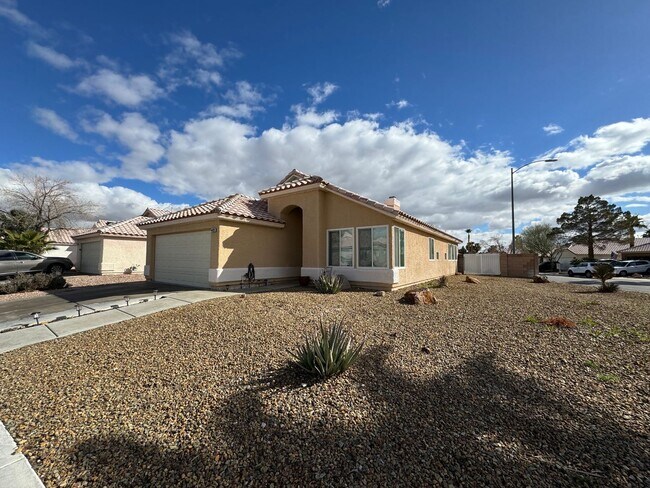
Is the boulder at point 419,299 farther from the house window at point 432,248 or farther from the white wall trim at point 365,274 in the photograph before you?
the house window at point 432,248

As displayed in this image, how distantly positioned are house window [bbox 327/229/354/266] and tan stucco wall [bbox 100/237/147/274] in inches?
646

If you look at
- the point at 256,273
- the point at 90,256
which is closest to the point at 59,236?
the point at 90,256

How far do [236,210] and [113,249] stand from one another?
13754 millimetres

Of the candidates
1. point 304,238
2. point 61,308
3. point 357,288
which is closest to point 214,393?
point 61,308

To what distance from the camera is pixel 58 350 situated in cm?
532

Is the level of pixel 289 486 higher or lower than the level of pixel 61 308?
lower

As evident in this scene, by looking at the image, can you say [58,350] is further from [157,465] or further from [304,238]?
[304,238]

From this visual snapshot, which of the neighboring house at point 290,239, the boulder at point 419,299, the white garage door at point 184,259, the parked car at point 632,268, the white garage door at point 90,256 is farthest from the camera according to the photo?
the parked car at point 632,268

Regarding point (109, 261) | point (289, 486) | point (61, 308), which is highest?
point (109, 261)

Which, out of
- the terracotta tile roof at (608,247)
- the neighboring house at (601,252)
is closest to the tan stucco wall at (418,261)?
the terracotta tile roof at (608,247)

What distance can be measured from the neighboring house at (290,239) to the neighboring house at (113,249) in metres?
7.56

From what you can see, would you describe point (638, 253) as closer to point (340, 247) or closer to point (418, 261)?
point (418, 261)

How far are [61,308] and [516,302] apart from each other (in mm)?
14323

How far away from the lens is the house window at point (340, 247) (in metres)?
12.5
